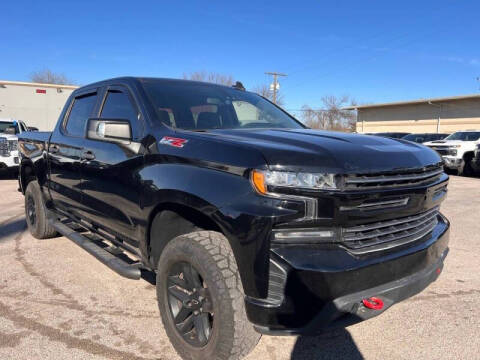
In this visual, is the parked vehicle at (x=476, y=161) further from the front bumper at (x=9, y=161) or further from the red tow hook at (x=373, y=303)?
the front bumper at (x=9, y=161)

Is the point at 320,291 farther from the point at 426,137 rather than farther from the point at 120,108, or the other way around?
the point at 426,137

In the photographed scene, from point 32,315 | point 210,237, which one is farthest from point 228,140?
point 32,315

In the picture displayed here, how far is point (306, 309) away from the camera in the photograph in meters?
1.95

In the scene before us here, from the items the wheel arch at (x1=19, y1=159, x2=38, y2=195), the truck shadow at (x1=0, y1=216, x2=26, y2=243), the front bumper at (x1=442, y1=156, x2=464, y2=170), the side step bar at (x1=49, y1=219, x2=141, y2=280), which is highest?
the wheel arch at (x1=19, y1=159, x2=38, y2=195)

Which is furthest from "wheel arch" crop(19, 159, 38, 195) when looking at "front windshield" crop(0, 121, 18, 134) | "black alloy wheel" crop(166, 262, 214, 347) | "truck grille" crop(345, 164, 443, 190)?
"front windshield" crop(0, 121, 18, 134)

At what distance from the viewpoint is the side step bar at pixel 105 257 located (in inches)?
114

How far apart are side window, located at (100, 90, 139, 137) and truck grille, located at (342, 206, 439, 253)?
1744 millimetres

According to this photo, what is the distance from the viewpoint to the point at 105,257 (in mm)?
3230

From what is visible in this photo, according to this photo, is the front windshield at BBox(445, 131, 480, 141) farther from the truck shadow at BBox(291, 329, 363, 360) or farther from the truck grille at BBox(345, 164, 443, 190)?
the truck shadow at BBox(291, 329, 363, 360)

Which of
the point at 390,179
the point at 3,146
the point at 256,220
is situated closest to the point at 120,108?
the point at 256,220

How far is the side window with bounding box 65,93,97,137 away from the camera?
3953 millimetres

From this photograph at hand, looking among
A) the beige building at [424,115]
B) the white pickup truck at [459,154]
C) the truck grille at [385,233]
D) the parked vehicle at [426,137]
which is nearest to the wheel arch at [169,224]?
the truck grille at [385,233]

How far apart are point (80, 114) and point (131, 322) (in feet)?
7.55

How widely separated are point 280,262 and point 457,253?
3709 mm
